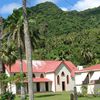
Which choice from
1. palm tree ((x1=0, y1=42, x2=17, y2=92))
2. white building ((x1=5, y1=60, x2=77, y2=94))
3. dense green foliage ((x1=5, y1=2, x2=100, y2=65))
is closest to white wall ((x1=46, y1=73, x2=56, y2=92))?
white building ((x1=5, y1=60, x2=77, y2=94))

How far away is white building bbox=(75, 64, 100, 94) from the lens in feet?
180

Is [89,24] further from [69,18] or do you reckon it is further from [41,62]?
[41,62]

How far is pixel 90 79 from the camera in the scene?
5597cm

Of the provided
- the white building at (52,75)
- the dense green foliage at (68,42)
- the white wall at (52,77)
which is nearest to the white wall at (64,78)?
the white building at (52,75)

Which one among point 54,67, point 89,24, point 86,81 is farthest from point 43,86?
point 89,24

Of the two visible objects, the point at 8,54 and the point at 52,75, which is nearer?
the point at 8,54

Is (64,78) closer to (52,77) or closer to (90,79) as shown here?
(52,77)

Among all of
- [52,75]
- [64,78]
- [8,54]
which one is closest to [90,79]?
[8,54]

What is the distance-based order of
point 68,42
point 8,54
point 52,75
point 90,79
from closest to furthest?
point 90,79 < point 8,54 < point 52,75 < point 68,42

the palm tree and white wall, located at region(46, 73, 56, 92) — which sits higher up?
the palm tree

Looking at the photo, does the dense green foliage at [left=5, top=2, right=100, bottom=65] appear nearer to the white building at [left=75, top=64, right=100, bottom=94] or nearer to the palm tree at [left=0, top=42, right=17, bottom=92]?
the palm tree at [left=0, top=42, right=17, bottom=92]

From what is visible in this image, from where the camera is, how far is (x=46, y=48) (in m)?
123

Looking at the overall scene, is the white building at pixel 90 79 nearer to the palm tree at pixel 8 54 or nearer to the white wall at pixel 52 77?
the palm tree at pixel 8 54

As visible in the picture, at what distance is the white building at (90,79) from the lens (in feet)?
180
